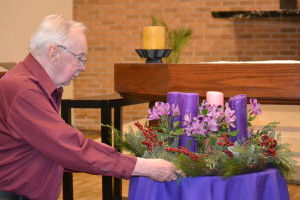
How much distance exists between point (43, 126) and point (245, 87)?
41.5 inches

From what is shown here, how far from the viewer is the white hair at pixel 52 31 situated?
1991mm

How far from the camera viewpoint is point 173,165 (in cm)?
189

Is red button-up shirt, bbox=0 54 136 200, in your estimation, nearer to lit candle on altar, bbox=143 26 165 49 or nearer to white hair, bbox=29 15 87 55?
white hair, bbox=29 15 87 55

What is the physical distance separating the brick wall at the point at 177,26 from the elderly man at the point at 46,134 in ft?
17.1

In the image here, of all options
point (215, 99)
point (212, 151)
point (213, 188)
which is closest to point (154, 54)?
point (215, 99)

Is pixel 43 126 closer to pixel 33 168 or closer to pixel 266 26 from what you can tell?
pixel 33 168

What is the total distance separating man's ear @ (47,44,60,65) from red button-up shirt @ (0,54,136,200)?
5cm

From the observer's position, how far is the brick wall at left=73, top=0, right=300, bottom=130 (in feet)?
23.1

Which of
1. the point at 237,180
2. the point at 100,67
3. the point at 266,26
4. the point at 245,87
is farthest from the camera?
the point at 100,67

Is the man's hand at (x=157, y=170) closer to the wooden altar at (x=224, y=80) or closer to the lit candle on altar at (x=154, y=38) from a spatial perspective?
the wooden altar at (x=224, y=80)

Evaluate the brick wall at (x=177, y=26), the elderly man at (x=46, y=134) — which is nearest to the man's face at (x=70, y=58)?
the elderly man at (x=46, y=134)

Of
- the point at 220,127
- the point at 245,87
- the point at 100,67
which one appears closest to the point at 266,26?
the point at 100,67

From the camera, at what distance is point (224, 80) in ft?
8.62

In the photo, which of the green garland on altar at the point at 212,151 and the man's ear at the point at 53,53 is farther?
the man's ear at the point at 53,53
